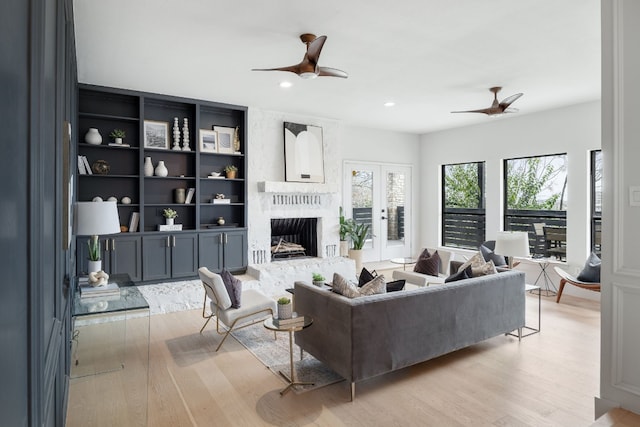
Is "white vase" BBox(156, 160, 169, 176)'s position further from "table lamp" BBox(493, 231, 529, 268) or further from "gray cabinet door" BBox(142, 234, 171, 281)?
"table lamp" BBox(493, 231, 529, 268)

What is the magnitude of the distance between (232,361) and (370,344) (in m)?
1.40

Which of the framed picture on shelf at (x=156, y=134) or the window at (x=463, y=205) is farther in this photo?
the window at (x=463, y=205)

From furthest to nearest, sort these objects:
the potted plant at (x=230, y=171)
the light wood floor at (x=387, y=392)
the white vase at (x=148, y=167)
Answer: the potted plant at (x=230, y=171)
the white vase at (x=148, y=167)
the light wood floor at (x=387, y=392)

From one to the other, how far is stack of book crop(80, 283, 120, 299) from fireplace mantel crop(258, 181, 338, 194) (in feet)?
11.5

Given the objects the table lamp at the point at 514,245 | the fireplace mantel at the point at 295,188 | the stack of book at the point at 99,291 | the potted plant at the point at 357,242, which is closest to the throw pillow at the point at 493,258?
the table lamp at the point at 514,245

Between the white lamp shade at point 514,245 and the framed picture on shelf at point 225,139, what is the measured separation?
4.17 metres

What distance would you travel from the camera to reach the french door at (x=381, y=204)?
26.2 feet

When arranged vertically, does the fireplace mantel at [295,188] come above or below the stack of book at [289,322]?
above

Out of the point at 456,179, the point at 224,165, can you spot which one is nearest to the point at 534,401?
the point at 224,165

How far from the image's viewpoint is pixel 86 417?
2.67m

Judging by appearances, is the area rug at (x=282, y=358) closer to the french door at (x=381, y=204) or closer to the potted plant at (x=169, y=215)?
the potted plant at (x=169, y=215)

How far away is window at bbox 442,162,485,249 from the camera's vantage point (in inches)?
305

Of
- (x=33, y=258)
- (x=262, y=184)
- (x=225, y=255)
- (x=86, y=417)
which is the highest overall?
(x=262, y=184)

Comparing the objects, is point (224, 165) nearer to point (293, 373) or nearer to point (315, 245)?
point (315, 245)
